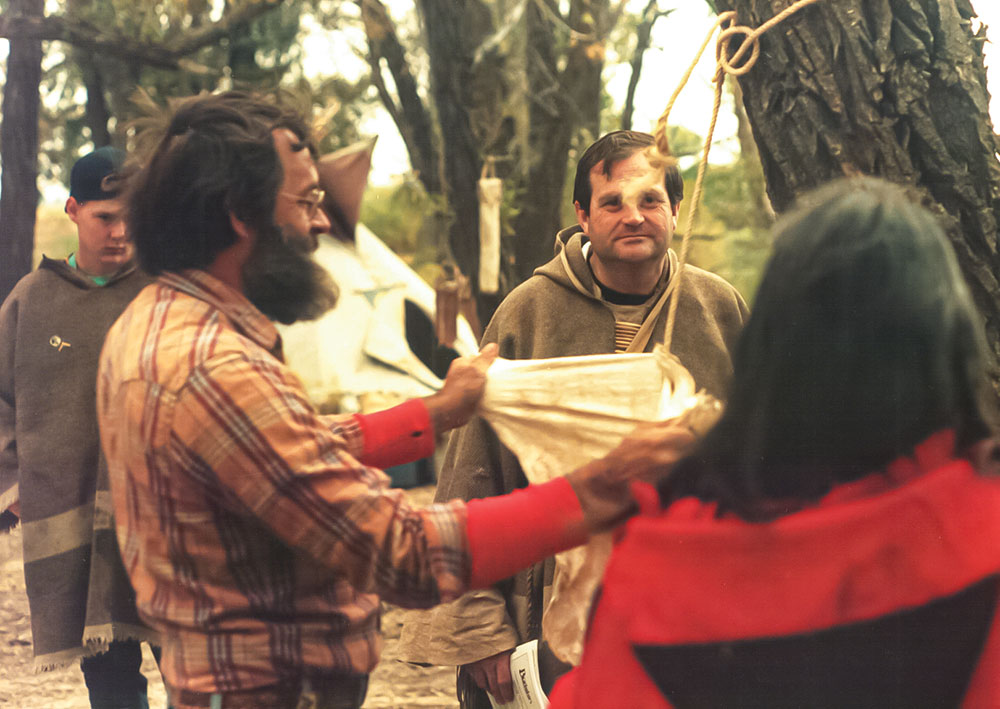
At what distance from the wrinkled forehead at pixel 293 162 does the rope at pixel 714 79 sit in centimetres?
58

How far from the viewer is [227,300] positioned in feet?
4.39

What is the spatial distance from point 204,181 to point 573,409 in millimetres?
645

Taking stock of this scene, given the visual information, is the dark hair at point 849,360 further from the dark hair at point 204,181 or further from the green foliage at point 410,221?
the green foliage at point 410,221

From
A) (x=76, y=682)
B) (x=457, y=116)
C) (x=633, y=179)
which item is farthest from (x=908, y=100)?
(x=457, y=116)

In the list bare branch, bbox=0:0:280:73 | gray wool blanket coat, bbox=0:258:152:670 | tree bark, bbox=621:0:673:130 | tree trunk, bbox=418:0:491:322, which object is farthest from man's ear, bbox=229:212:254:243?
tree bark, bbox=621:0:673:130

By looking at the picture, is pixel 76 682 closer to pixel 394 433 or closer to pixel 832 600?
pixel 394 433

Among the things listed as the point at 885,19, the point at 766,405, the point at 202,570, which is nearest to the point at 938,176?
the point at 885,19

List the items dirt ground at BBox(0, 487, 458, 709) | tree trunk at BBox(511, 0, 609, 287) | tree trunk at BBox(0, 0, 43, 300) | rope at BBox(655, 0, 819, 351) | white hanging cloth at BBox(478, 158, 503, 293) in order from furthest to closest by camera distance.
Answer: tree trunk at BBox(511, 0, 609, 287), white hanging cloth at BBox(478, 158, 503, 293), dirt ground at BBox(0, 487, 458, 709), tree trunk at BBox(0, 0, 43, 300), rope at BBox(655, 0, 819, 351)

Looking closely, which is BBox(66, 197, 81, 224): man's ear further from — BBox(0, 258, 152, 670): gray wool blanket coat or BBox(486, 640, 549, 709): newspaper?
BBox(486, 640, 549, 709): newspaper

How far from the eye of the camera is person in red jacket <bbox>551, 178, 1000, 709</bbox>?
3.43ft

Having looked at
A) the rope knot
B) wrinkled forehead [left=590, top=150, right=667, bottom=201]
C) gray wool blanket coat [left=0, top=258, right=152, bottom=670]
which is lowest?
gray wool blanket coat [left=0, top=258, right=152, bottom=670]

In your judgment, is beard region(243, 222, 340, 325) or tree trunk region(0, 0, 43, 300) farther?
tree trunk region(0, 0, 43, 300)

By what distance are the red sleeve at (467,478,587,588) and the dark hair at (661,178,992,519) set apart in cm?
23

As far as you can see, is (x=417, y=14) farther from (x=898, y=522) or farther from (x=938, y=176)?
(x=898, y=522)
